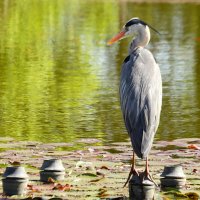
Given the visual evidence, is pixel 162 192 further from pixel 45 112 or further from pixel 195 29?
pixel 195 29

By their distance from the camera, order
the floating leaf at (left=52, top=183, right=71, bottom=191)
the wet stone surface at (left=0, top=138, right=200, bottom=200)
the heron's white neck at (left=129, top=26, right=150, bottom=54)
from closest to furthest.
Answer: the wet stone surface at (left=0, top=138, right=200, bottom=200)
the floating leaf at (left=52, top=183, right=71, bottom=191)
the heron's white neck at (left=129, top=26, right=150, bottom=54)

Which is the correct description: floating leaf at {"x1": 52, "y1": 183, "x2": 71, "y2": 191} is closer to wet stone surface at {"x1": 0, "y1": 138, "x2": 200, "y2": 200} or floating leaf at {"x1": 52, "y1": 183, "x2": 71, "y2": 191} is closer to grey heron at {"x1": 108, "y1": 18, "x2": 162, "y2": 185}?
wet stone surface at {"x1": 0, "y1": 138, "x2": 200, "y2": 200}

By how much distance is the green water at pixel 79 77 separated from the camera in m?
12.6

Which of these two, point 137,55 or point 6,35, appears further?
point 6,35

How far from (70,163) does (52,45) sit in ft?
55.1

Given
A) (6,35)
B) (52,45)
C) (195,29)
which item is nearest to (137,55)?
(52,45)

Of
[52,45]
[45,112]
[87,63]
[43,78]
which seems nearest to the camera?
[45,112]

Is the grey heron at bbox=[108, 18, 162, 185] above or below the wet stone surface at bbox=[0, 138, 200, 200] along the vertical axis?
above

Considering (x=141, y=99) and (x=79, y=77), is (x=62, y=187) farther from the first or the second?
(x=79, y=77)

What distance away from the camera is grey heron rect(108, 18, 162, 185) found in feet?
28.0

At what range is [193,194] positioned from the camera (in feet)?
26.9

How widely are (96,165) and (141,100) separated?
1166mm

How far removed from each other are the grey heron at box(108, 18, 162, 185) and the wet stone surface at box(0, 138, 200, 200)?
35 cm

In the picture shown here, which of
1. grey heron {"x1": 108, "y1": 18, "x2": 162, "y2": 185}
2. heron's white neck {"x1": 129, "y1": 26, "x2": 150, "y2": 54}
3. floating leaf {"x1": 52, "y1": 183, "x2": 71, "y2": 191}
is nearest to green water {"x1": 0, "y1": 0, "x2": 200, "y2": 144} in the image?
heron's white neck {"x1": 129, "y1": 26, "x2": 150, "y2": 54}
